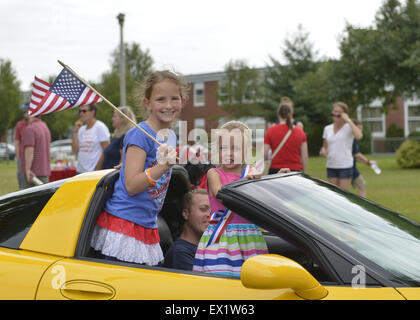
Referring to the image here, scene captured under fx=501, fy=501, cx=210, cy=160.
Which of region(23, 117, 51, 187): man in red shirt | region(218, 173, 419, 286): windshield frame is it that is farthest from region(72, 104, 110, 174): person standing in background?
region(218, 173, 419, 286): windshield frame

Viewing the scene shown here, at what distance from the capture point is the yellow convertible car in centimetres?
177

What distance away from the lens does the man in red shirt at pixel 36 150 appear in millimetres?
6895

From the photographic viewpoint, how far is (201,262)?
2373mm

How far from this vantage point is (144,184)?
232 centimetres

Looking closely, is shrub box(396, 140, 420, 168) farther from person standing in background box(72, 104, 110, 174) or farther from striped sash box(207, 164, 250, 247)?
striped sash box(207, 164, 250, 247)

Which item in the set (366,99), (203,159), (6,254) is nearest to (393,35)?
(366,99)

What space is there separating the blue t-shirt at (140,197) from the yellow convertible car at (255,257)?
66 millimetres

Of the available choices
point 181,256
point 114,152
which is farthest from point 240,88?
point 181,256

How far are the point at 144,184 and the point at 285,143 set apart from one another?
4.22 m

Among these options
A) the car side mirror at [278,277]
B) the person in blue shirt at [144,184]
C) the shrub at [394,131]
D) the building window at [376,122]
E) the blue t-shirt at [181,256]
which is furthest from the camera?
the building window at [376,122]

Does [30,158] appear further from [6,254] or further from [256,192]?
[256,192]

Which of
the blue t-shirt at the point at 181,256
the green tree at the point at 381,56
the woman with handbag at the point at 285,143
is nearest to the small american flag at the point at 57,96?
the blue t-shirt at the point at 181,256

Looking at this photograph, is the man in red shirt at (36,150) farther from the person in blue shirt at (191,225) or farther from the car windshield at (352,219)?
the car windshield at (352,219)
